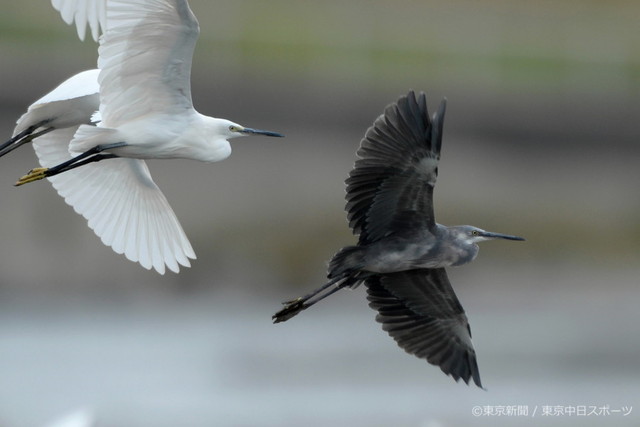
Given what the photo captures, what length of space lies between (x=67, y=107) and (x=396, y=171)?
1.59 meters

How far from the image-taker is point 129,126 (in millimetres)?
5664

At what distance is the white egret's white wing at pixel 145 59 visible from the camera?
208 inches

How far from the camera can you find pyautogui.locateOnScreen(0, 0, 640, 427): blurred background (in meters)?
10.2

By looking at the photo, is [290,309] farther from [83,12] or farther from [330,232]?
[330,232]

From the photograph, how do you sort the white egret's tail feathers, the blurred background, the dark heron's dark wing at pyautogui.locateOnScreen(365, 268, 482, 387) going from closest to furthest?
the white egret's tail feathers < the dark heron's dark wing at pyautogui.locateOnScreen(365, 268, 482, 387) < the blurred background

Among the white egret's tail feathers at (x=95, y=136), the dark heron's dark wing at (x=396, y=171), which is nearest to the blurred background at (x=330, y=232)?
the dark heron's dark wing at (x=396, y=171)

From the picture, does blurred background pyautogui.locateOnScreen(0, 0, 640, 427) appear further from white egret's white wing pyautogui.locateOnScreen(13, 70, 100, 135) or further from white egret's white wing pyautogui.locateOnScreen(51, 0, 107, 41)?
white egret's white wing pyautogui.locateOnScreen(51, 0, 107, 41)

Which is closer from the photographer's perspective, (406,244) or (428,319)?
(406,244)

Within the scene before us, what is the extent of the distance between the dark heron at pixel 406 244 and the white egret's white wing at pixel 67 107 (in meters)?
1.29

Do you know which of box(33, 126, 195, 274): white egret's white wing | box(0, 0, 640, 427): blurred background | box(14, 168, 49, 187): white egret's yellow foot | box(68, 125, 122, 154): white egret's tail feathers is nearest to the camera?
box(68, 125, 122, 154): white egret's tail feathers

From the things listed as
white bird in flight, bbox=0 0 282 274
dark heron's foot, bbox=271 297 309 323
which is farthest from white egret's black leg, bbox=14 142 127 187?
dark heron's foot, bbox=271 297 309 323

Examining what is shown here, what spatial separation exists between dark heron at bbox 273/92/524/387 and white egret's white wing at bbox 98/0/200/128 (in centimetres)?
79

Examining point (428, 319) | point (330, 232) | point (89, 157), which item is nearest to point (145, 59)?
point (89, 157)

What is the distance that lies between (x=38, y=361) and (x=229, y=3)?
17.1 feet
